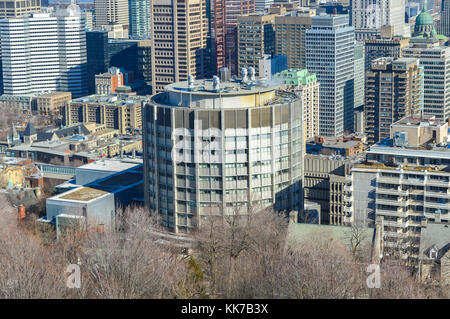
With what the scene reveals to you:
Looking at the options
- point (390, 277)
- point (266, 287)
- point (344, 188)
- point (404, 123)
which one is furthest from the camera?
point (404, 123)

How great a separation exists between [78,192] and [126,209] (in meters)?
12.2

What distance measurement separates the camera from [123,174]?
15338 cm

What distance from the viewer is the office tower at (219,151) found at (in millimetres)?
123062

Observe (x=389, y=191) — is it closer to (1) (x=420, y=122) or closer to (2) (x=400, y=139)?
(2) (x=400, y=139)

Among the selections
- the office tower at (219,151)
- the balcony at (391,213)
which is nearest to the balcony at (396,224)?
the balcony at (391,213)

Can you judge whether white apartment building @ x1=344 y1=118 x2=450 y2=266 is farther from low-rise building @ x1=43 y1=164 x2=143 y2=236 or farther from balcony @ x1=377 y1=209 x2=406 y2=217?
low-rise building @ x1=43 y1=164 x2=143 y2=236

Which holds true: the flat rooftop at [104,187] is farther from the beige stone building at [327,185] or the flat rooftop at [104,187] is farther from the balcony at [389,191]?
the balcony at [389,191]

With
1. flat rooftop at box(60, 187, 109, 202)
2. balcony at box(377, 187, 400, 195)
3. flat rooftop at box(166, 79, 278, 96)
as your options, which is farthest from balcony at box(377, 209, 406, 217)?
flat rooftop at box(60, 187, 109, 202)

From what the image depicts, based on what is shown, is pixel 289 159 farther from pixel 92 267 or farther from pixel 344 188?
pixel 92 267

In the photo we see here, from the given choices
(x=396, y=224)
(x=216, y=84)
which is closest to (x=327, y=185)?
(x=396, y=224)

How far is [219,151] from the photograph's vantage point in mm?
123188

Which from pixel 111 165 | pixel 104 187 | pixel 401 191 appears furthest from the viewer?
pixel 111 165
